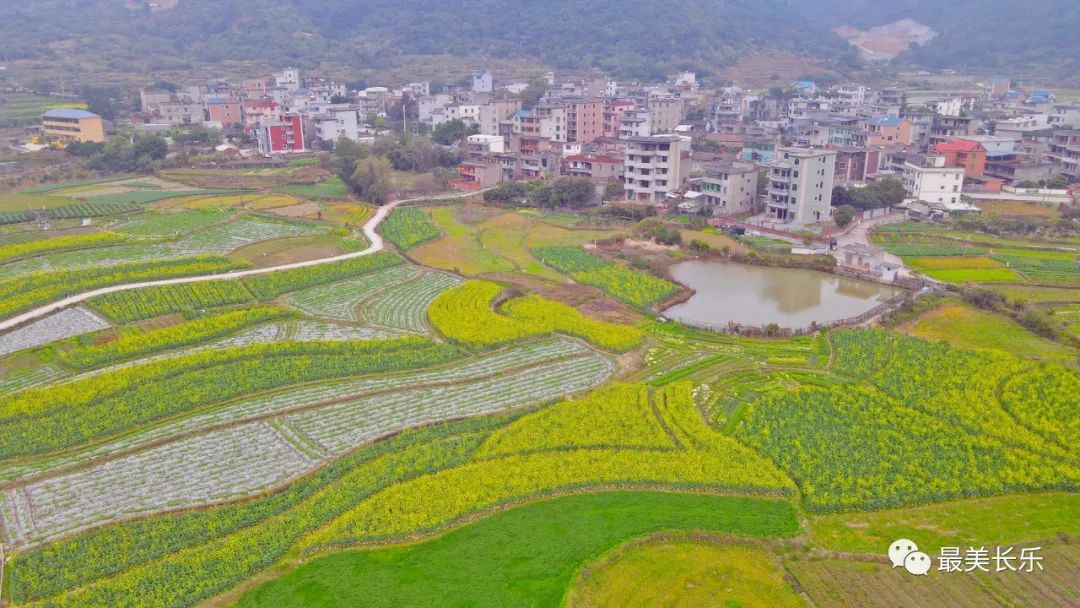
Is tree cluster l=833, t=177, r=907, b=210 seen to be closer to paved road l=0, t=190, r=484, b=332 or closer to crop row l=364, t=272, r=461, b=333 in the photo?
crop row l=364, t=272, r=461, b=333

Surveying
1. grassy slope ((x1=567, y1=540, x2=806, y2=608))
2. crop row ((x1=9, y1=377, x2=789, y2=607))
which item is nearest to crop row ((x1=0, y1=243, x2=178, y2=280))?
crop row ((x1=9, y1=377, x2=789, y2=607))

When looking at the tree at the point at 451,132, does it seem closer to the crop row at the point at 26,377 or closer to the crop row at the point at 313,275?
the crop row at the point at 313,275

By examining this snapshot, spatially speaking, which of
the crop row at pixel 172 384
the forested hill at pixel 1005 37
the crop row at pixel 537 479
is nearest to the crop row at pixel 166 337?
the crop row at pixel 172 384

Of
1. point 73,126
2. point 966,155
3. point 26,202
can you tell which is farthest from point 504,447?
point 73,126

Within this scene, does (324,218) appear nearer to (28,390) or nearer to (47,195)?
(47,195)

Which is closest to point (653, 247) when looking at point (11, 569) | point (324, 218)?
point (324, 218)
